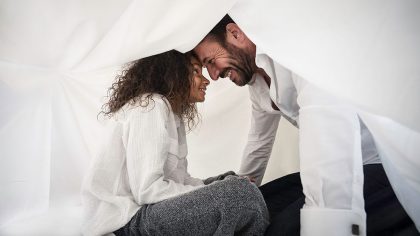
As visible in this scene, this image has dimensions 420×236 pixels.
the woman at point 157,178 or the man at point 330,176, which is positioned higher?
the woman at point 157,178

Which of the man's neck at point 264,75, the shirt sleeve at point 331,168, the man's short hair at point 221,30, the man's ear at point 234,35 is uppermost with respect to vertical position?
the man's short hair at point 221,30

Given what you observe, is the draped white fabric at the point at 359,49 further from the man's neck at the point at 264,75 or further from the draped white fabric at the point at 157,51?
the man's neck at the point at 264,75

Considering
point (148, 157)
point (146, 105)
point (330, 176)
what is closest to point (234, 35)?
point (146, 105)

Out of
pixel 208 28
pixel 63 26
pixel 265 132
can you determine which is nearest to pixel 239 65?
pixel 265 132

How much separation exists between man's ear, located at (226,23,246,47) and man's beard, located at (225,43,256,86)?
0.02 metres

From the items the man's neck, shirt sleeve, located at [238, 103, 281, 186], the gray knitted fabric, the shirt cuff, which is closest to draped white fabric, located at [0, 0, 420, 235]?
the shirt cuff

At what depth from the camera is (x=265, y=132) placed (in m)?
1.54

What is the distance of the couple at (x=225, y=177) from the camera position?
767 millimetres

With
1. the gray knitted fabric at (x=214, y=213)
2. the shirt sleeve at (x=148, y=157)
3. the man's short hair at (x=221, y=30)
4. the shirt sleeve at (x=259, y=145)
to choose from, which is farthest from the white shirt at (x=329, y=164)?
the shirt sleeve at (x=259, y=145)

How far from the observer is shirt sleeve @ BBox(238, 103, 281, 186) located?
1509 millimetres

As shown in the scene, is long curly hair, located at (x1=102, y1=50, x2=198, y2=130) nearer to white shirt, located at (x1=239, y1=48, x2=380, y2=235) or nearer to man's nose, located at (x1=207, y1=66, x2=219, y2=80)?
man's nose, located at (x1=207, y1=66, x2=219, y2=80)

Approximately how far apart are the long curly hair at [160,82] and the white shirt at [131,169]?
0.07 m

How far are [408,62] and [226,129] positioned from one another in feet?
3.50

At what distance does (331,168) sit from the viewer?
76 cm
